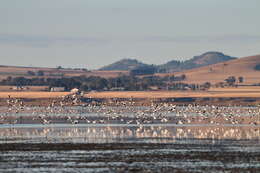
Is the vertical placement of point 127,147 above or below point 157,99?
below

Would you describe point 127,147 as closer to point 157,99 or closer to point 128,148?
point 128,148

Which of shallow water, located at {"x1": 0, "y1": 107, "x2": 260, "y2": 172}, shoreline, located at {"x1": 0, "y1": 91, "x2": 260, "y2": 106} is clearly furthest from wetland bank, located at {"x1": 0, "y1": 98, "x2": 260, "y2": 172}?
shoreline, located at {"x1": 0, "y1": 91, "x2": 260, "y2": 106}

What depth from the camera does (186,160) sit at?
44000 millimetres

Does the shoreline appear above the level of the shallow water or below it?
above

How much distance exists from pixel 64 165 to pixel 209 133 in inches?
1014

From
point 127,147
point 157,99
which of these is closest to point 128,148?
point 127,147

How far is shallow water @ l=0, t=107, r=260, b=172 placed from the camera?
41281 mm

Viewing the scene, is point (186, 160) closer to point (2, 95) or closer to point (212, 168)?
point (212, 168)

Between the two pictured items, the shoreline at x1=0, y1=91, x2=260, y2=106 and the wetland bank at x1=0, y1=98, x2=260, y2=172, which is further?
the shoreline at x1=0, y1=91, x2=260, y2=106

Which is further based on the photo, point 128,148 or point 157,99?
point 157,99

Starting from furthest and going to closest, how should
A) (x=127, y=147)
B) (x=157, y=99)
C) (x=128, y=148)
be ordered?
(x=157, y=99), (x=127, y=147), (x=128, y=148)

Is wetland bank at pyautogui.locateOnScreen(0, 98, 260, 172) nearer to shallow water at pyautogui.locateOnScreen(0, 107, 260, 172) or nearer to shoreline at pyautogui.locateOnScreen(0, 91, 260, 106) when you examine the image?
shallow water at pyautogui.locateOnScreen(0, 107, 260, 172)

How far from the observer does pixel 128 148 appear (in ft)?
168

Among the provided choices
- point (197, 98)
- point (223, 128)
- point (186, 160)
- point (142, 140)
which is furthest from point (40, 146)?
point (197, 98)
